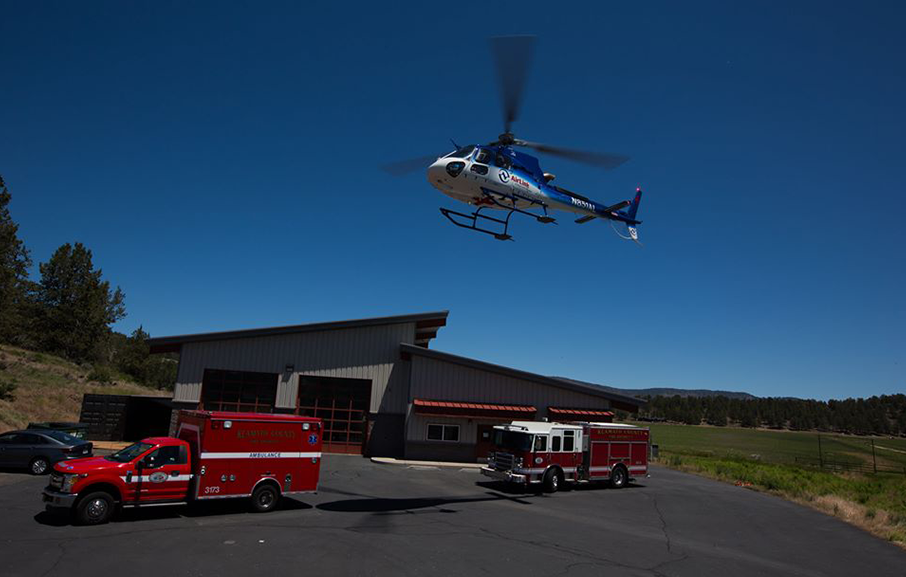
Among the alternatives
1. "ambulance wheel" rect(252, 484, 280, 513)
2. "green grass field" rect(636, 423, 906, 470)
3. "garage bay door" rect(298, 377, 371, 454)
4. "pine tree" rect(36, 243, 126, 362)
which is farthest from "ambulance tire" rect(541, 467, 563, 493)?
"pine tree" rect(36, 243, 126, 362)

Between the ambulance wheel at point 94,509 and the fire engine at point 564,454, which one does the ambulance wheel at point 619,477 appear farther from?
the ambulance wheel at point 94,509

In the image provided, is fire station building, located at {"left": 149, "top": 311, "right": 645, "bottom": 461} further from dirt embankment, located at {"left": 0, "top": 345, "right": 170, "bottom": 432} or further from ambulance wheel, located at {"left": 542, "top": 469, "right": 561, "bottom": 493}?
dirt embankment, located at {"left": 0, "top": 345, "right": 170, "bottom": 432}

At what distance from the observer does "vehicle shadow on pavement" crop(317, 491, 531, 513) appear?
1529cm

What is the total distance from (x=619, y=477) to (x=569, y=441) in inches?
138

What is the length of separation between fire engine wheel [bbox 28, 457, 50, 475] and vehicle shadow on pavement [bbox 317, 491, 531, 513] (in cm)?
1016

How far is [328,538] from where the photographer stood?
39.0ft

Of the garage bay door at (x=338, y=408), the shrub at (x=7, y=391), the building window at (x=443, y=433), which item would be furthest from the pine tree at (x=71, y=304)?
the building window at (x=443, y=433)

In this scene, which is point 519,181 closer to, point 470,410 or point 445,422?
point 470,410

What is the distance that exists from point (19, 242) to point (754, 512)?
153 feet


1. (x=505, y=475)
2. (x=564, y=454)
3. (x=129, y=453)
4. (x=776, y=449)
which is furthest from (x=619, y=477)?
(x=776, y=449)

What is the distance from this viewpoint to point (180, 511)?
13750mm

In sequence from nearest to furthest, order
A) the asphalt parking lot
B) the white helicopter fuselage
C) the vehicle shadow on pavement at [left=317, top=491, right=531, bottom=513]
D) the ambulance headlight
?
the asphalt parking lot
the vehicle shadow on pavement at [left=317, top=491, right=531, bottom=513]
the ambulance headlight
the white helicopter fuselage

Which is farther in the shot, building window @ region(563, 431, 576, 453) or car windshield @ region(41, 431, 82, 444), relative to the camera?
building window @ region(563, 431, 576, 453)

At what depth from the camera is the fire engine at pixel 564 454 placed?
20844 mm
